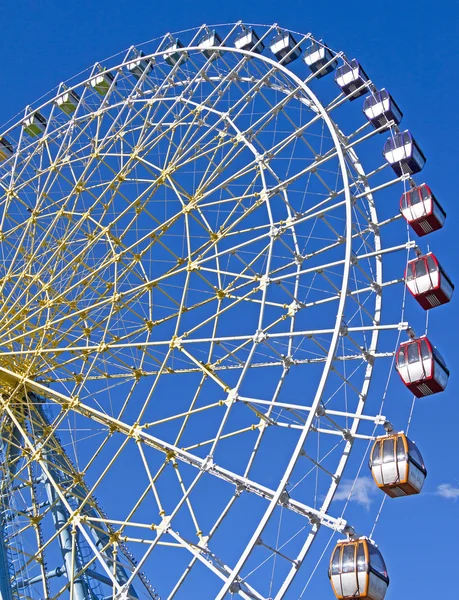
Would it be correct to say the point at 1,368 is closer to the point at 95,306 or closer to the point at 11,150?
the point at 95,306

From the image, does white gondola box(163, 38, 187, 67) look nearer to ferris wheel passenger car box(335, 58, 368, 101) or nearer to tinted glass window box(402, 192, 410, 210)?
ferris wheel passenger car box(335, 58, 368, 101)

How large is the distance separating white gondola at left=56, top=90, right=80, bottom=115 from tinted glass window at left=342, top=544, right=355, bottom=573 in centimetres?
1709

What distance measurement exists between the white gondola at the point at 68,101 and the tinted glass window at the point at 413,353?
13852 mm

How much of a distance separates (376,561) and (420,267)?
23.2ft

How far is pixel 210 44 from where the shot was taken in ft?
86.7

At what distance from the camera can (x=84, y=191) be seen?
2473 cm

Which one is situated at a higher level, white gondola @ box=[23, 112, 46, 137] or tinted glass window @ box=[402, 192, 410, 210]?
white gondola @ box=[23, 112, 46, 137]

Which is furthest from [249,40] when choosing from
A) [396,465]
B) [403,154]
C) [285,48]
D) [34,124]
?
[396,465]

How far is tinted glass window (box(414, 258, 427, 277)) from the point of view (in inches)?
815

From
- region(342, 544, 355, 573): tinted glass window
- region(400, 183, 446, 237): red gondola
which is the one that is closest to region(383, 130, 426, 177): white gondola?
region(400, 183, 446, 237): red gondola

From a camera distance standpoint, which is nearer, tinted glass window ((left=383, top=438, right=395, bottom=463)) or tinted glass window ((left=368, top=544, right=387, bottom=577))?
tinted glass window ((left=368, top=544, right=387, bottom=577))

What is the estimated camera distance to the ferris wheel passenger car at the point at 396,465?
17656mm

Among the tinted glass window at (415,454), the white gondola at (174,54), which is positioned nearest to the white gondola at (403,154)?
the white gondola at (174,54)

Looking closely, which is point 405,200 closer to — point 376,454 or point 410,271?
point 410,271
